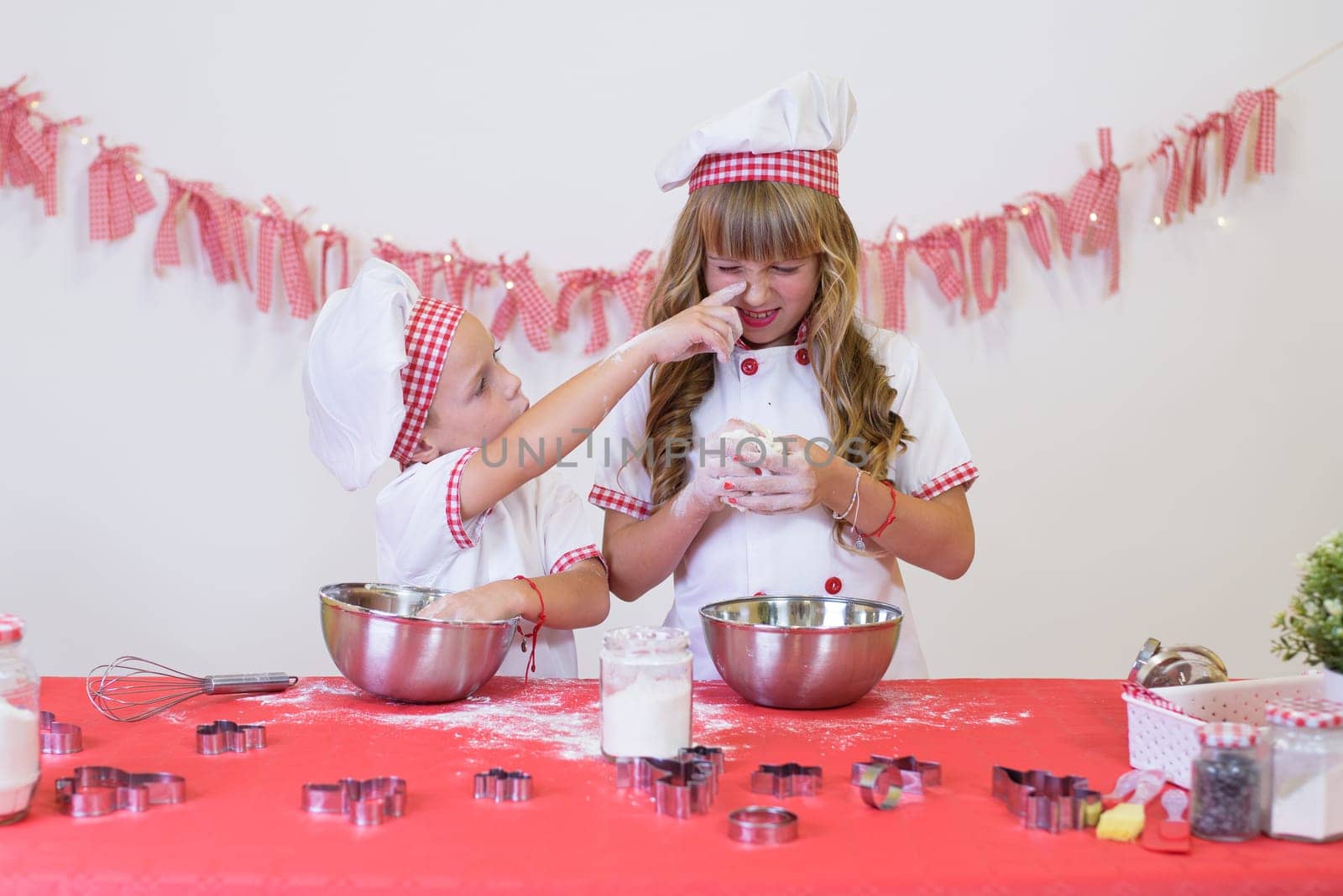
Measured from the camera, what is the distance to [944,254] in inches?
110

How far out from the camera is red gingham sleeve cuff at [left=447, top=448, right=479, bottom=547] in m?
1.58

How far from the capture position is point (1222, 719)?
119 centimetres

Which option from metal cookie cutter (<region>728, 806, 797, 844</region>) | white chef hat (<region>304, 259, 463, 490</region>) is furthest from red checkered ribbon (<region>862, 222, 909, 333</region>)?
metal cookie cutter (<region>728, 806, 797, 844</region>)

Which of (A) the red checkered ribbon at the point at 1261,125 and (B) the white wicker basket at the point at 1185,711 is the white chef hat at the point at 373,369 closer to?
(B) the white wicker basket at the point at 1185,711

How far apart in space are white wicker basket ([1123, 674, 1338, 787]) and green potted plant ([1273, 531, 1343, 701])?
24 mm

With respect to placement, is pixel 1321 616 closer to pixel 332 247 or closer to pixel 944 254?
pixel 944 254

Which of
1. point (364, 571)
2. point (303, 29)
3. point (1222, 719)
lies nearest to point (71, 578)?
point (364, 571)

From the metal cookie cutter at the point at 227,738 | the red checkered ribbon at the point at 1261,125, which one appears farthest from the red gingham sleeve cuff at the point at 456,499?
the red checkered ribbon at the point at 1261,125

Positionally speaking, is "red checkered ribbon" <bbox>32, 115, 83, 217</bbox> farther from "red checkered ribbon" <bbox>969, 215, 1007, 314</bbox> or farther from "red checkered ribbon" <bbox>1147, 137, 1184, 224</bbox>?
"red checkered ribbon" <bbox>1147, 137, 1184, 224</bbox>

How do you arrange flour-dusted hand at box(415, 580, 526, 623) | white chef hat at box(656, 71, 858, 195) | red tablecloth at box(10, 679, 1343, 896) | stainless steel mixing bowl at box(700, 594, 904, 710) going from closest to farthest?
1. red tablecloth at box(10, 679, 1343, 896)
2. stainless steel mixing bowl at box(700, 594, 904, 710)
3. flour-dusted hand at box(415, 580, 526, 623)
4. white chef hat at box(656, 71, 858, 195)

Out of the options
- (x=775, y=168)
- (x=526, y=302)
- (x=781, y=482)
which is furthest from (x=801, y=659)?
(x=526, y=302)

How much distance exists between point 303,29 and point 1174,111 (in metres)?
2.06

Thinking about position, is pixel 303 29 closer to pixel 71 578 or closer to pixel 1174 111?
pixel 71 578

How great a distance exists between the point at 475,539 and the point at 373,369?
283 millimetres
